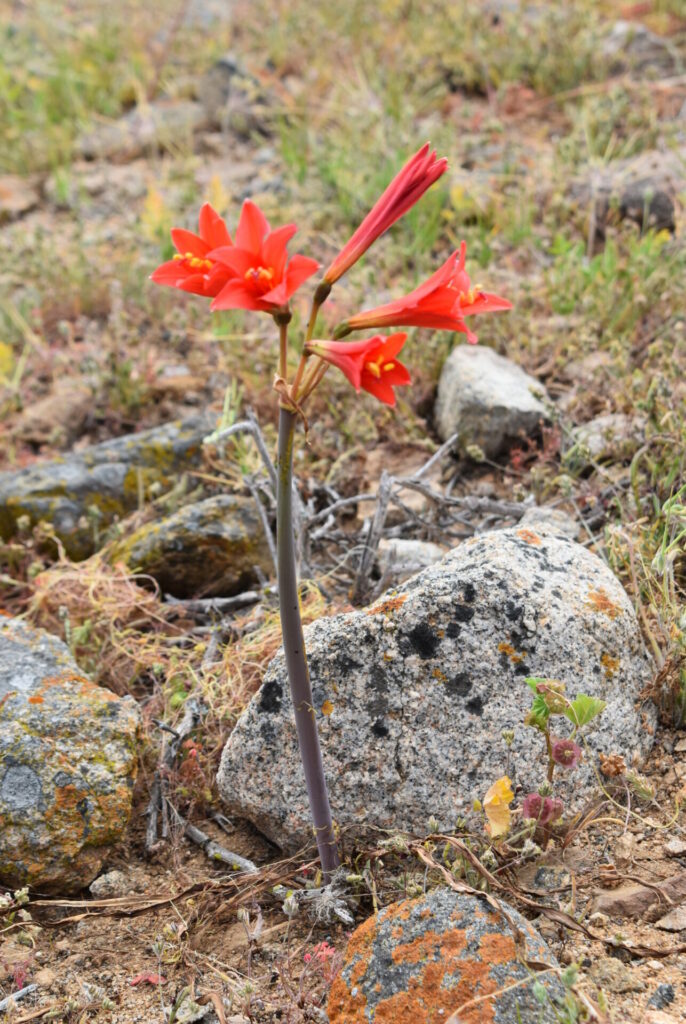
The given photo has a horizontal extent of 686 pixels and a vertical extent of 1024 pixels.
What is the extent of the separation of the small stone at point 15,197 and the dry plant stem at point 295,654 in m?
6.22

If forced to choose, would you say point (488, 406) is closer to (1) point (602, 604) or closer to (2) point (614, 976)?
(1) point (602, 604)

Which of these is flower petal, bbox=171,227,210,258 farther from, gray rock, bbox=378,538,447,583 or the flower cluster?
gray rock, bbox=378,538,447,583

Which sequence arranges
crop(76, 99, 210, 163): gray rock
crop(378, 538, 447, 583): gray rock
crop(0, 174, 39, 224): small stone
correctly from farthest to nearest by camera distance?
1. crop(76, 99, 210, 163): gray rock
2. crop(0, 174, 39, 224): small stone
3. crop(378, 538, 447, 583): gray rock

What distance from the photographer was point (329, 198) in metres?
6.10

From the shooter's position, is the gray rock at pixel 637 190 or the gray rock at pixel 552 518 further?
the gray rock at pixel 637 190

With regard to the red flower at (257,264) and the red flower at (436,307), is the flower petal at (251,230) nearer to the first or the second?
the red flower at (257,264)

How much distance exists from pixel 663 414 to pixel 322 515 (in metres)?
1.30

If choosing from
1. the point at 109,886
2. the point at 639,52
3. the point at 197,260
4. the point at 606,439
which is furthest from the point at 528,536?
the point at 639,52

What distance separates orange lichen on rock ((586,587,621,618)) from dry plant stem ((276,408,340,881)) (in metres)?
0.86

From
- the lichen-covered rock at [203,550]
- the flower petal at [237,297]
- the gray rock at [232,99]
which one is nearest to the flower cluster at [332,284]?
the flower petal at [237,297]

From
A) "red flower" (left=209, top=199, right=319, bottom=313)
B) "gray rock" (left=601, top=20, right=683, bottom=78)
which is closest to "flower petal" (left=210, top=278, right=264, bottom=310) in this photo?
"red flower" (left=209, top=199, right=319, bottom=313)

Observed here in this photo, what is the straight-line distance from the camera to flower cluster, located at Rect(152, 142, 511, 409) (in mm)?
1643

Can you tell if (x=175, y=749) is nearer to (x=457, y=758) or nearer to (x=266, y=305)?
(x=457, y=758)

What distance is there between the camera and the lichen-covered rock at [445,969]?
66.3 inches
